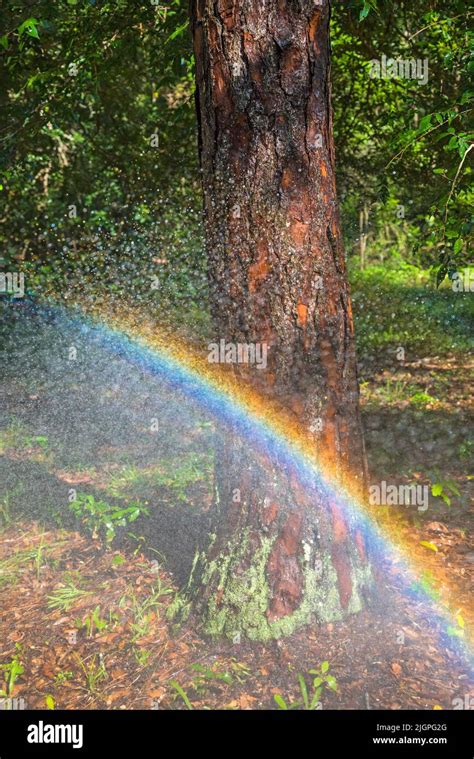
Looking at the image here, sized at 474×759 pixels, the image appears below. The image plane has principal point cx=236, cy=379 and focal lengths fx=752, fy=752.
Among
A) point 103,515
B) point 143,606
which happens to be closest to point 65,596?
point 143,606

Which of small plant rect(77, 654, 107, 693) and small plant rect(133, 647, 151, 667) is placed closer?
small plant rect(77, 654, 107, 693)

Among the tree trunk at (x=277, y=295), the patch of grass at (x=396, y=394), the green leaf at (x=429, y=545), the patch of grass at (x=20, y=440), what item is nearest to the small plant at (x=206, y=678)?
the tree trunk at (x=277, y=295)

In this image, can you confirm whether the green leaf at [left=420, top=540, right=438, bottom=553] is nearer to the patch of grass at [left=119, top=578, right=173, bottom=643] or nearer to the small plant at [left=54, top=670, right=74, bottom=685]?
the patch of grass at [left=119, top=578, right=173, bottom=643]

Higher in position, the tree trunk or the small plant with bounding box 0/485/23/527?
the tree trunk

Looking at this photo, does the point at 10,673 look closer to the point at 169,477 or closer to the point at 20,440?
the point at 169,477

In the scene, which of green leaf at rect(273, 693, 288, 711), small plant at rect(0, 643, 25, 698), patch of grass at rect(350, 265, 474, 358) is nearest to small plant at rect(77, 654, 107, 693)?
small plant at rect(0, 643, 25, 698)

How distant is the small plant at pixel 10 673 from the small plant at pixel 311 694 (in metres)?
1.06

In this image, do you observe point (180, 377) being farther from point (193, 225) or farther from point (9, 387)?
point (9, 387)

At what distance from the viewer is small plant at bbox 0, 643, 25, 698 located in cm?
301

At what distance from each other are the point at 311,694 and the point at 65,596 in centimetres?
130

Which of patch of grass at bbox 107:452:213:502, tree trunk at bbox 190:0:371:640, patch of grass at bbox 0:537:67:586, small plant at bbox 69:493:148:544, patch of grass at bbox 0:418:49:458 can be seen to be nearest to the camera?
tree trunk at bbox 190:0:371:640

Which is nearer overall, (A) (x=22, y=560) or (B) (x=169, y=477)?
(A) (x=22, y=560)

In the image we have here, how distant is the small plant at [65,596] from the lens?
3.53m

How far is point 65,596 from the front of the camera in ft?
11.8
